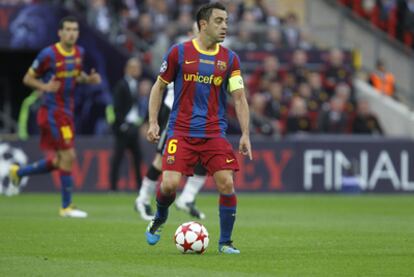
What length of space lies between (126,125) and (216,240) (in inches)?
412

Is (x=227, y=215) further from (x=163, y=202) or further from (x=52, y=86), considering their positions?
(x=52, y=86)

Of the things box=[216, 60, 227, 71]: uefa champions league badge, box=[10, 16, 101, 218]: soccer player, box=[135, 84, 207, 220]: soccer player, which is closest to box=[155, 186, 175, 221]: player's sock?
box=[216, 60, 227, 71]: uefa champions league badge

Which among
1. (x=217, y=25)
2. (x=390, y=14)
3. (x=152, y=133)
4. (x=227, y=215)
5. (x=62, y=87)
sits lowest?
(x=227, y=215)

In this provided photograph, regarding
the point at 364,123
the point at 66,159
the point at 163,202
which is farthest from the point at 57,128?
the point at 364,123

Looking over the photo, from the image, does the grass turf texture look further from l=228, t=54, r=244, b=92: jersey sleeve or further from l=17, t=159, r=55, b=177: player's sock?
l=228, t=54, r=244, b=92: jersey sleeve

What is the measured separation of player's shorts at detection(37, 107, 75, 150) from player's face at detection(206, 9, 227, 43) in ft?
18.4

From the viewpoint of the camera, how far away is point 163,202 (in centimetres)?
1060

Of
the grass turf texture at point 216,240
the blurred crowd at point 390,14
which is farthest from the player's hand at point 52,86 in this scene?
the blurred crowd at point 390,14

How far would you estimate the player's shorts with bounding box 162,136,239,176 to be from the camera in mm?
10367

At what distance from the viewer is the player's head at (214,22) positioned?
33.9 ft

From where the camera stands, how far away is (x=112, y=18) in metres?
26.1

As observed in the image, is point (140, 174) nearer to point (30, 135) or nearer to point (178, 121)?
point (30, 135)

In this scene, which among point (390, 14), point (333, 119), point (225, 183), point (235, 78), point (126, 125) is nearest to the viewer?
point (225, 183)

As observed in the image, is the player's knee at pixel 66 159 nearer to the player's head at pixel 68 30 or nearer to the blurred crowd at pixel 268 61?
the player's head at pixel 68 30
